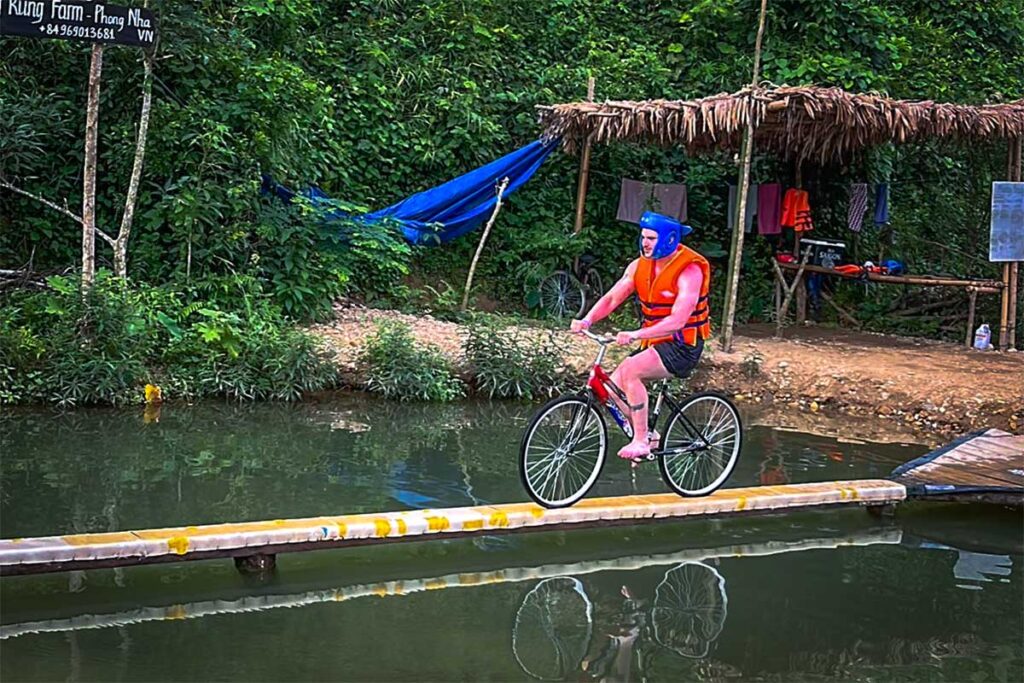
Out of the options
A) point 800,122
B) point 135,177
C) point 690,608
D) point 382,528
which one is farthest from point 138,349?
point 800,122

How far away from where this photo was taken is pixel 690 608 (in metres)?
5.51

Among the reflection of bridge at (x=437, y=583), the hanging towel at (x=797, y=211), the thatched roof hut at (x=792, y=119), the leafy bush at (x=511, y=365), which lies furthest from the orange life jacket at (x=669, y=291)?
the hanging towel at (x=797, y=211)

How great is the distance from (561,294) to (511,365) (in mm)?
3249

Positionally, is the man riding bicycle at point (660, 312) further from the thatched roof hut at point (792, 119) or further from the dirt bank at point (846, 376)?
the thatched roof hut at point (792, 119)

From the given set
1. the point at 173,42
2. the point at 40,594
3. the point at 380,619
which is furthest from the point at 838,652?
the point at 173,42

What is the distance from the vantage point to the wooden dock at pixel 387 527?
16.6 ft

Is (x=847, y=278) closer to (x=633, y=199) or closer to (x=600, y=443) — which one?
(x=633, y=199)

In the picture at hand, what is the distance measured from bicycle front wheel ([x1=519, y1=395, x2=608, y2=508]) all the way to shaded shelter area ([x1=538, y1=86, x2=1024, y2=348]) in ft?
17.5

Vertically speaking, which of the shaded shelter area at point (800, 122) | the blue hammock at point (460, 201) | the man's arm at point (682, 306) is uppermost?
the shaded shelter area at point (800, 122)

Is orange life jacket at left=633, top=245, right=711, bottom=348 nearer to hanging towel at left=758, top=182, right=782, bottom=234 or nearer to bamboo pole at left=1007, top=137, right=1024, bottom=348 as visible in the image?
bamboo pole at left=1007, top=137, right=1024, bottom=348

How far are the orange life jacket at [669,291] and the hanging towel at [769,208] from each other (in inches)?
306

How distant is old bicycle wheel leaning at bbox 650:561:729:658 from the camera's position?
5109 mm

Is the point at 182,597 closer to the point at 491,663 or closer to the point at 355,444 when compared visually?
the point at 491,663

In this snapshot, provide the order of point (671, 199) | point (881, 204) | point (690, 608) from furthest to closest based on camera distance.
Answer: point (881, 204) → point (671, 199) → point (690, 608)
